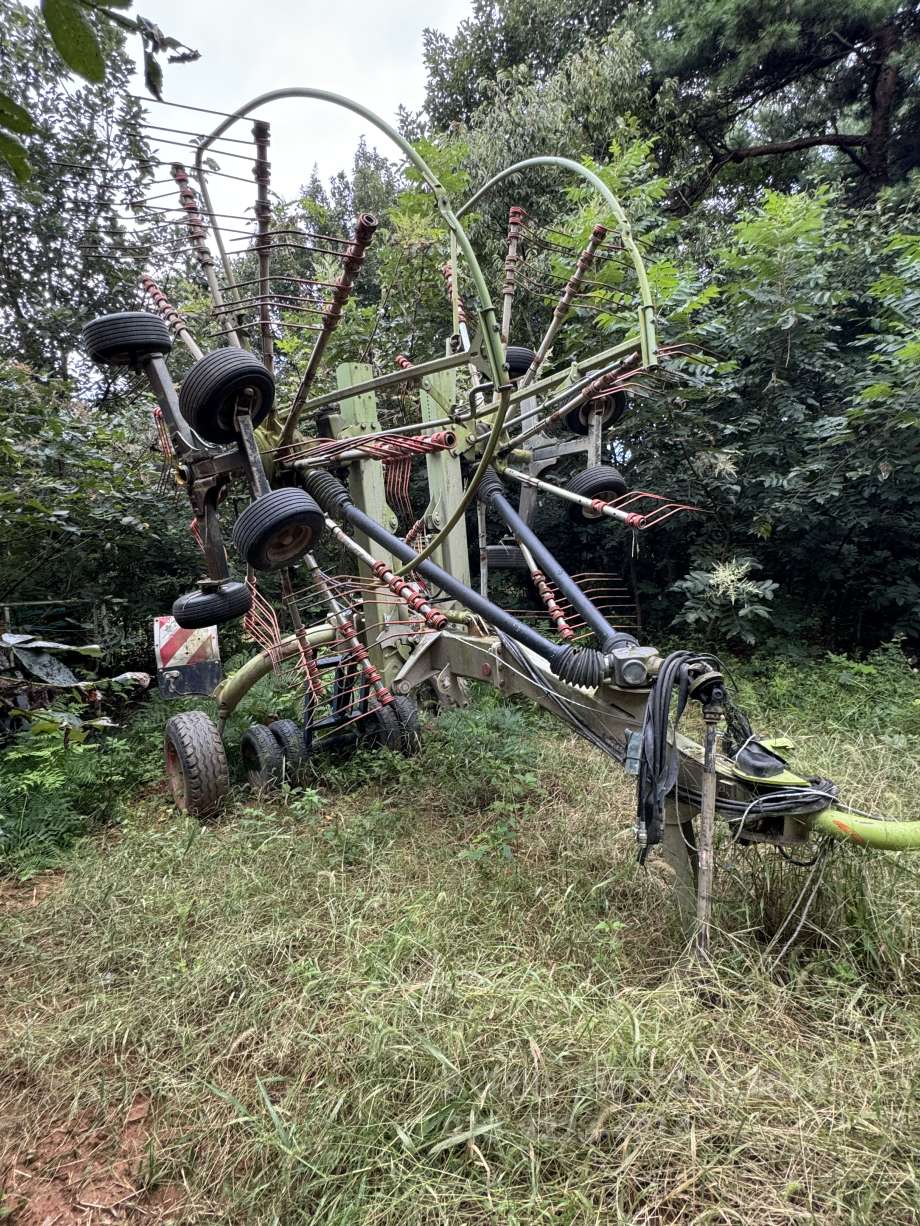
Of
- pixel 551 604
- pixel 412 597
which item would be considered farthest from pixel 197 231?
pixel 551 604

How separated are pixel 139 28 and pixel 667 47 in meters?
11.7

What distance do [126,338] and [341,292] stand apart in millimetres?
1082

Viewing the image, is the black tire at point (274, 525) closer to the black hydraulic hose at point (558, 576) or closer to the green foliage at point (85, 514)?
the black hydraulic hose at point (558, 576)

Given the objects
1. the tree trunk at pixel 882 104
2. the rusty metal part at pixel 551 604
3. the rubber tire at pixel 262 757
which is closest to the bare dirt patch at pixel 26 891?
the rubber tire at pixel 262 757

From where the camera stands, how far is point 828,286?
610 cm

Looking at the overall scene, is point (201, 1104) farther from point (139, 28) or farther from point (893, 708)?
point (893, 708)

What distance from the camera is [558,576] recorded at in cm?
322

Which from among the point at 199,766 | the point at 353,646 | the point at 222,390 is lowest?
the point at 199,766

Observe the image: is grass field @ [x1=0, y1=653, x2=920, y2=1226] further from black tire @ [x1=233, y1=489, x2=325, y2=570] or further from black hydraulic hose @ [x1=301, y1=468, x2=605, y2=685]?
black tire @ [x1=233, y1=489, x2=325, y2=570]

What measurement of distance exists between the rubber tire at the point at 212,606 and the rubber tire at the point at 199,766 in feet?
2.59

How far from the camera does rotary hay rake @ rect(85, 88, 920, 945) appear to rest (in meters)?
2.18

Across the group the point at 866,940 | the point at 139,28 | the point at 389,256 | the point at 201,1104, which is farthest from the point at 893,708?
the point at 389,256

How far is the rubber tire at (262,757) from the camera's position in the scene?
3.96 metres

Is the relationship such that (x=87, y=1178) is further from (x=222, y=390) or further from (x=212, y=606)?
(x=222, y=390)
